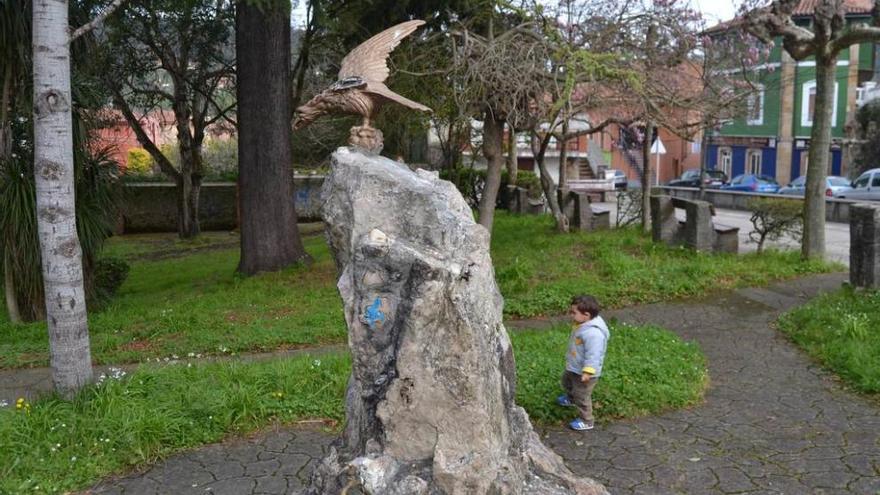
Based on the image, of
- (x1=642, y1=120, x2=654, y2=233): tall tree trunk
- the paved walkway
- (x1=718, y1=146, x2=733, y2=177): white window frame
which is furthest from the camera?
(x1=718, y1=146, x2=733, y2=177): white window frame

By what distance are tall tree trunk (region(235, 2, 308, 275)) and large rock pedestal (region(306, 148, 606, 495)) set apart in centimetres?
899

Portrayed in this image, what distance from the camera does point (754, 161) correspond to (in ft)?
135

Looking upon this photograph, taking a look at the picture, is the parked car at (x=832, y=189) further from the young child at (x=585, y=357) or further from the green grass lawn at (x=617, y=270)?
the young child at (x=585, y=357)

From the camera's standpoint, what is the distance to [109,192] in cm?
1020

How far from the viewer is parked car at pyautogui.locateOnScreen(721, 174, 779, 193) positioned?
31766 mm

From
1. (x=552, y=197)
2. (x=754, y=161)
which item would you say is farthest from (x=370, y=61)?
(x=754, y=161)

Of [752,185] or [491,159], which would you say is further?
[752,185]

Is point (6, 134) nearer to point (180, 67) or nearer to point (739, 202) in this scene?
point (180, 67)

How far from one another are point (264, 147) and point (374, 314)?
943 cm

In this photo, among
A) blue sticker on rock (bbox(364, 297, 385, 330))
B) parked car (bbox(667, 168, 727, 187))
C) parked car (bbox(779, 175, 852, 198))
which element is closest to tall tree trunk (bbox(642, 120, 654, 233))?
blue sticker on rock (bbox(364, 297, 385, 330))

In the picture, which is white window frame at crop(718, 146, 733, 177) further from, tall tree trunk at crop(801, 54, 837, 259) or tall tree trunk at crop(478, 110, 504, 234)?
tall tree trunk at crop(478, 110, 504, 234)

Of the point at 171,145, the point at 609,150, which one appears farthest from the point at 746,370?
the point at 609,150

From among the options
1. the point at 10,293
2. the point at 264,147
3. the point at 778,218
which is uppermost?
the point at 264,147

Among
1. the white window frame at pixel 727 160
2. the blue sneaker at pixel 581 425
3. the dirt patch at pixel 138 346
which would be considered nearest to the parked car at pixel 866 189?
the white window frame at pixel 727 160
